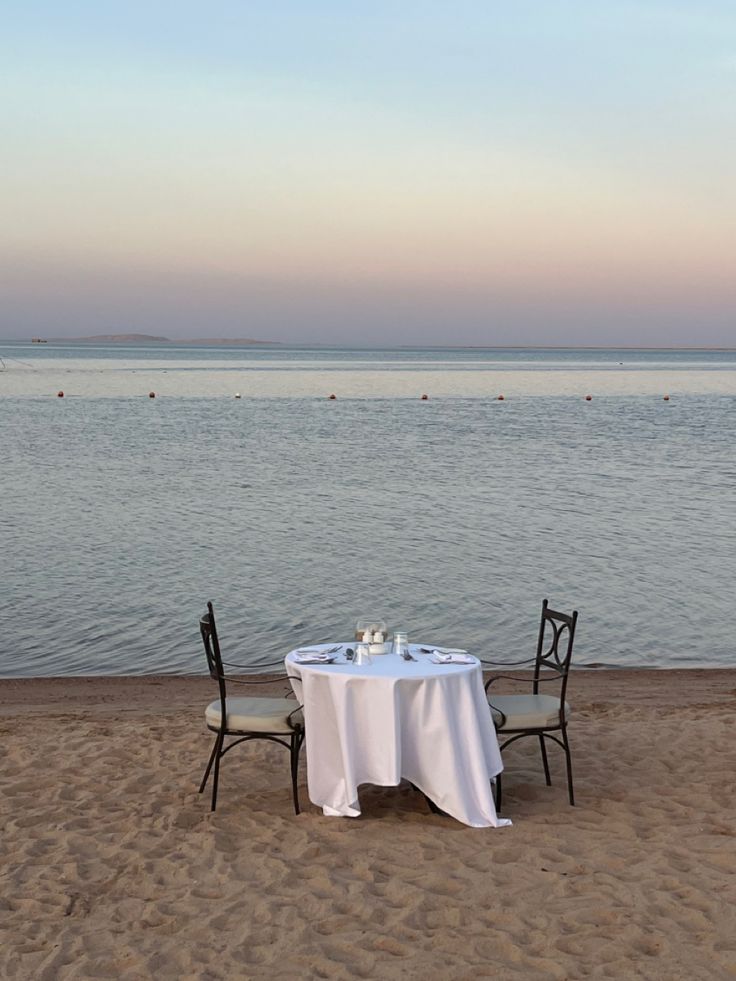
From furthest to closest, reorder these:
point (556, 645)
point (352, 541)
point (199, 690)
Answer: point (352, 541) < point (199, 690) < point (556, 645)

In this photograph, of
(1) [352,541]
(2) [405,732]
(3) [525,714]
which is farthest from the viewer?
(1) [352,541]

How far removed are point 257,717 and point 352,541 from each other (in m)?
11.2

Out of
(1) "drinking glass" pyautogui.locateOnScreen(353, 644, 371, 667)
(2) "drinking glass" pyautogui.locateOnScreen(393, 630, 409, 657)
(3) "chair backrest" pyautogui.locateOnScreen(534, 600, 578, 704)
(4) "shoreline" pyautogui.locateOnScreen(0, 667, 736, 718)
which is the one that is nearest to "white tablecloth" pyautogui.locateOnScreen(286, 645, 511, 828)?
(1) "drinking glass" pyautogui.locateOnScreen(353, 644, 371, 667)

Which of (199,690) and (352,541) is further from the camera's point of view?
(352,541)

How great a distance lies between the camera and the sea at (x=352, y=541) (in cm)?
1180

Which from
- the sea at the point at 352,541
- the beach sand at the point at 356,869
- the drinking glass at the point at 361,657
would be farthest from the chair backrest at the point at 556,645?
the sea at the point at 352,541

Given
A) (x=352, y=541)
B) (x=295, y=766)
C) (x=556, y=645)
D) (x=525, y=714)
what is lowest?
(x=352, y=541)

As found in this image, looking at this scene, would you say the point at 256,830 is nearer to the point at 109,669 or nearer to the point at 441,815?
the point at 441,815

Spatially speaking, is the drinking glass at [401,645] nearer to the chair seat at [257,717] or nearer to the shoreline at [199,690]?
the chair seat at [257,717]

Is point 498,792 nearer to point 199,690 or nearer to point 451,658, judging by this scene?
point 451,658

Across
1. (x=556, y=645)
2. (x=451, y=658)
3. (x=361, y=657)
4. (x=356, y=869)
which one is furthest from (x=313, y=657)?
(x=556, y=645)

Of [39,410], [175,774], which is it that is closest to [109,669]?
[175,774]

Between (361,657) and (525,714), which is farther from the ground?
(361,657)

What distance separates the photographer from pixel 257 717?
20.3 feet
